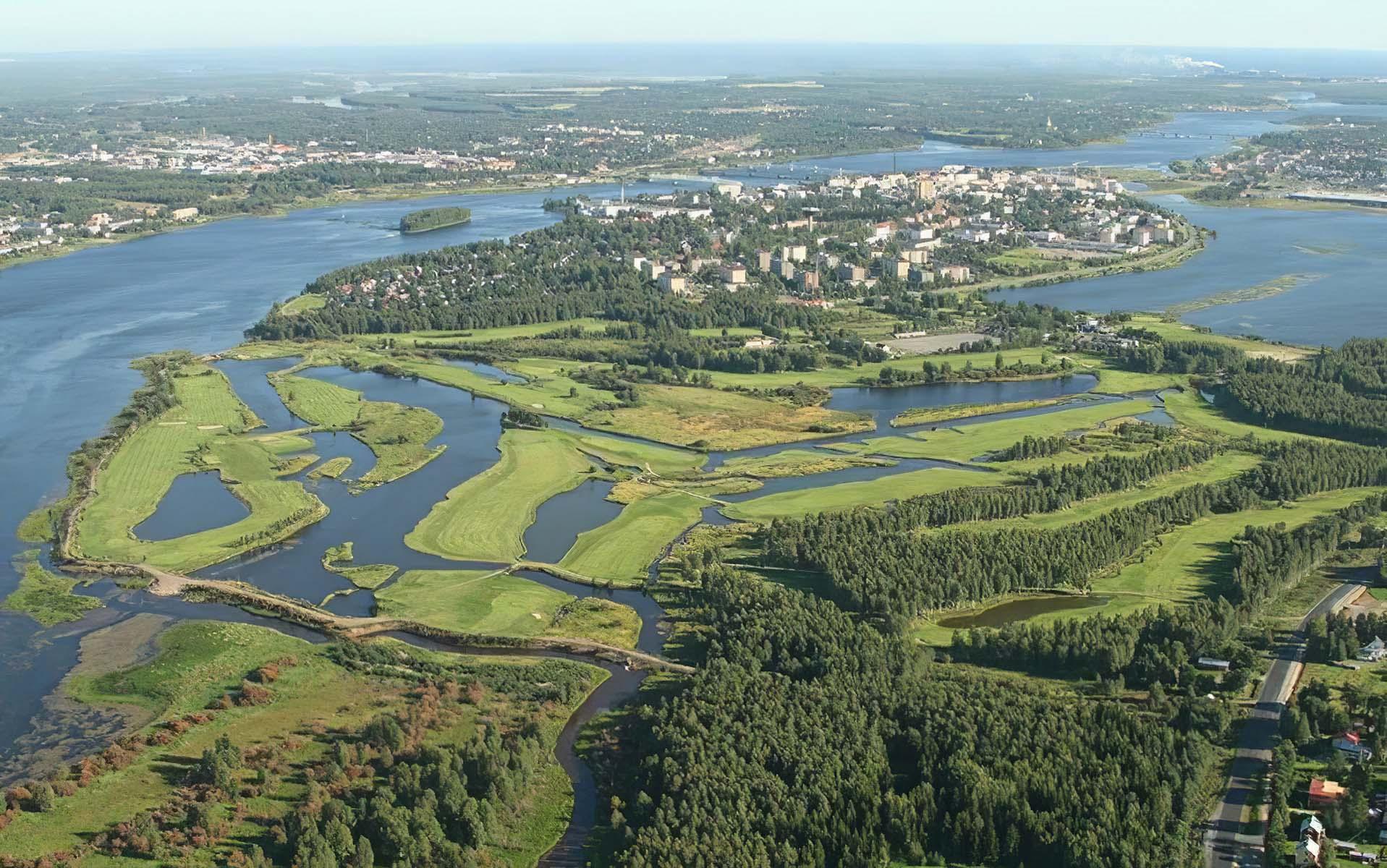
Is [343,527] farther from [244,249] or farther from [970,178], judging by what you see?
[970,178]

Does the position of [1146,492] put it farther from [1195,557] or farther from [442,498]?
[442,498]

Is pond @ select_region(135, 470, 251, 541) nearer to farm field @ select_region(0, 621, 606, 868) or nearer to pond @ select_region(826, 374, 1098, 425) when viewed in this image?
farm field @ select_region(0, 621, 606, 868)

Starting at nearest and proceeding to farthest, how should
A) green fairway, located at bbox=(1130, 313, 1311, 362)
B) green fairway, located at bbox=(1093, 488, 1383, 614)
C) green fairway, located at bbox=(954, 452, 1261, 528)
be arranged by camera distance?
green fairway, located at bbox=(1093, 488, 1383, 614)
green fairway, located at bbox=(954, 452, 1261, 528)
green fairway, located at bbox=(1130, 313, 1311, 362)

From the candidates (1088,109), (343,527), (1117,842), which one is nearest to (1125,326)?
(343,527)

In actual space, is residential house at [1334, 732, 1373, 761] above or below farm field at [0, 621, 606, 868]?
above

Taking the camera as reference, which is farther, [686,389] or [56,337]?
[56,337]

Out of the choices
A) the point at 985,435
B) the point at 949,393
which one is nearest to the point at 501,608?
the point at 985,435

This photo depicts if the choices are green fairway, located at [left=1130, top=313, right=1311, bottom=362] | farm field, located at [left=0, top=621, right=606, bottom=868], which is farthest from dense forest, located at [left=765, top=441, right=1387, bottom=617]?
green fairway, located at [left=1130, top=313, right=1311, bottom=362]

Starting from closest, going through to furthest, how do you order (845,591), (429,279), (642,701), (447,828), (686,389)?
(447,828)
(642,701)
(845,591)
(686,389)
(429,279)
